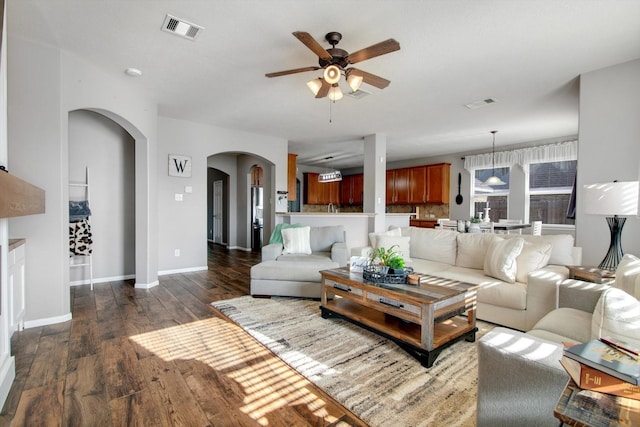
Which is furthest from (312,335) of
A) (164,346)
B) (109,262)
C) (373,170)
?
(373,170)

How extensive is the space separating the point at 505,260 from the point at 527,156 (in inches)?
197

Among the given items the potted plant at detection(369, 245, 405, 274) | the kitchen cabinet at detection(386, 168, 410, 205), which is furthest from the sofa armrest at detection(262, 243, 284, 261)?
the kitchen cabinet at detection(386, 168, 410, 205)

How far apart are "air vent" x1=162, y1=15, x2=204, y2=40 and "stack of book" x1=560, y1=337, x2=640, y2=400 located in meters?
3.14

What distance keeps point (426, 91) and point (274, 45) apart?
210cm

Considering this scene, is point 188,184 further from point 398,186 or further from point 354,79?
point 398,186

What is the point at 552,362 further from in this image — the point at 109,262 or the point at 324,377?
the point at 109,262

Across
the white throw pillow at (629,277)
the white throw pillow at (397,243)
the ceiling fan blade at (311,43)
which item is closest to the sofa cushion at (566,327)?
the white throw pillow at (629,277)

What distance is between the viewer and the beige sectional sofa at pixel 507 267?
104 inches

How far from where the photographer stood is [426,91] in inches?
155

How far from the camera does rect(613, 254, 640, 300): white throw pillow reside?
162 centimetres

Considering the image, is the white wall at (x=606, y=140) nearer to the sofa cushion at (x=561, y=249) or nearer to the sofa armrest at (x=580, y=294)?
the sofa cushion at (x=561, y=249)

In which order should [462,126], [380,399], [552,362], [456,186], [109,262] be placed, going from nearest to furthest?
[552,362]
[380,399]
[109,262]
[462,126]
[456,186]

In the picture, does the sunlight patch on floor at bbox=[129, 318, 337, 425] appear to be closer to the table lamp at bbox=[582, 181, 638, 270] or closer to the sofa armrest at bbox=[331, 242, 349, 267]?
the sofa armrest at bbox=[331, 242, 349, 267]

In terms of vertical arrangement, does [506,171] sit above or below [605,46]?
below
